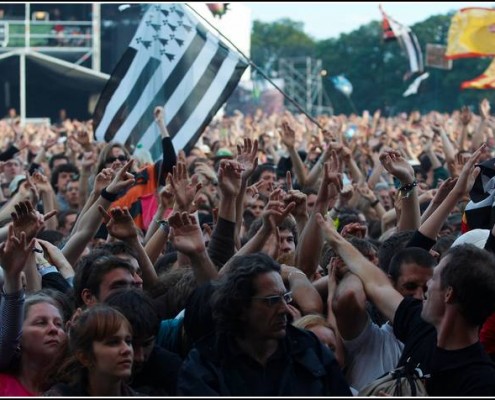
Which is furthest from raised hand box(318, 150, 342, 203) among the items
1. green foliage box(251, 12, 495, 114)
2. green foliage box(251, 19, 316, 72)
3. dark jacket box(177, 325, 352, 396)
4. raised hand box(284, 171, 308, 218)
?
green foliage box(251, 19, 316, 72)

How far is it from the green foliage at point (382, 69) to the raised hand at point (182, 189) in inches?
1802

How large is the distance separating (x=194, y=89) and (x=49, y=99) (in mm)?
35268

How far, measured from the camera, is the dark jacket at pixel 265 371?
14.7 ft

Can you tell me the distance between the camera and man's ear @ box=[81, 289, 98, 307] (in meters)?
5.75

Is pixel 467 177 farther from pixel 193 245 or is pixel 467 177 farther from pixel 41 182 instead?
pixel 41 182

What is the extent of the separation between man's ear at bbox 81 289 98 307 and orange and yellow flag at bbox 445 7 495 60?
42.2 feet

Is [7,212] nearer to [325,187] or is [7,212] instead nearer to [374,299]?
[325,187]

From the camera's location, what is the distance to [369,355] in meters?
5.49

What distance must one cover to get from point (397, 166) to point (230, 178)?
0.91 m

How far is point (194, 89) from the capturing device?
12.1m

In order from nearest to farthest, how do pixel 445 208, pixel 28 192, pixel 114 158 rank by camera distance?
pixel 445 208 < pixel 28 192 < pixel 114 158

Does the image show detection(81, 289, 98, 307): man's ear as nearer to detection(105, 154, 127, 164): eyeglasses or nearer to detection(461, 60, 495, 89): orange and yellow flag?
detection(105, 154, 127, 164): eyeglasses

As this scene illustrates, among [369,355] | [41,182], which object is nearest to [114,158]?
[41,182]

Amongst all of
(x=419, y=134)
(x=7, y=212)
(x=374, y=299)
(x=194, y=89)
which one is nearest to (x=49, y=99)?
(x=419, y=134)
